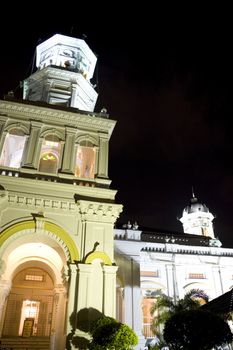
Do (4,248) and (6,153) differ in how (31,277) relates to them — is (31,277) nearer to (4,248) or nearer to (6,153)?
(4,248)

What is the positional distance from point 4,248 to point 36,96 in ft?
38.6

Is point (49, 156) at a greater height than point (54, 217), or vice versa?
point (49, 156)

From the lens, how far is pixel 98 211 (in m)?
16.2

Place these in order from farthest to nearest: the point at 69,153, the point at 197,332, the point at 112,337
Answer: the point at 69,153 < the point at 112,337 < the point at 197,332

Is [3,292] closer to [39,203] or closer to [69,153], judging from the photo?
[39,203]

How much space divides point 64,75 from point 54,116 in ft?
15.6

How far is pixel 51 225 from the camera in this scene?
606 inches

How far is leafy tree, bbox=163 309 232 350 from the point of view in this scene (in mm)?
10891

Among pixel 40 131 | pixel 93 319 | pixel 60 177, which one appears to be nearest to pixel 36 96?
pixel 40 131

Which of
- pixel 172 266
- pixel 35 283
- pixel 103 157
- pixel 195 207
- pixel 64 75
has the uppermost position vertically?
pixel 195 207

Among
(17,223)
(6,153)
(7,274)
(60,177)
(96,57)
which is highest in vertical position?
(96,57)

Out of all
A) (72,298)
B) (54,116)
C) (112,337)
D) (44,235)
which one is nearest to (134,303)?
(72,298)

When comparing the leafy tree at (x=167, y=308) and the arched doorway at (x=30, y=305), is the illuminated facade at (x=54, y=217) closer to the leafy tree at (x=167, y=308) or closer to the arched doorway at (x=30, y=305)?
the arched doorway at (x=30, y=305)

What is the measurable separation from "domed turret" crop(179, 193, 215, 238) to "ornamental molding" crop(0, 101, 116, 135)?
2628 cm
